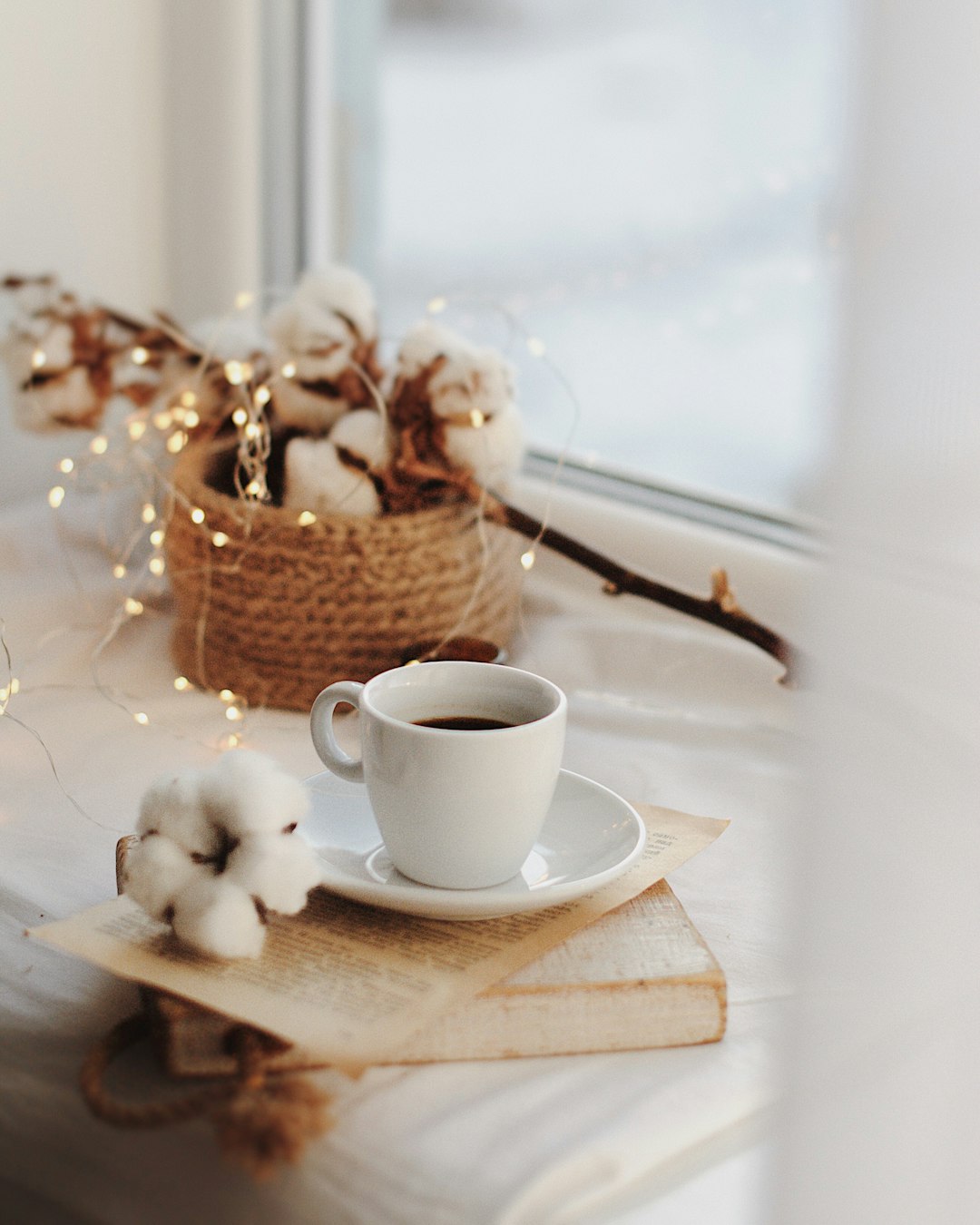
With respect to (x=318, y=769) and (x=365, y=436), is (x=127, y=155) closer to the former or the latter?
(x=365, y=436)

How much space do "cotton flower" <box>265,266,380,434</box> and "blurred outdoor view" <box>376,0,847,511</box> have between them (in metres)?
0.08

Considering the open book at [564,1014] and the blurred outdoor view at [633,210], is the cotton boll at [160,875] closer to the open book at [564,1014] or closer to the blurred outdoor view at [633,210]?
the open book at [564,1014]

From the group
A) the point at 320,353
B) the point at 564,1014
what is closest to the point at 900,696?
the point at 564,1014

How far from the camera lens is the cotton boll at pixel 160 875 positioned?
0.42 m

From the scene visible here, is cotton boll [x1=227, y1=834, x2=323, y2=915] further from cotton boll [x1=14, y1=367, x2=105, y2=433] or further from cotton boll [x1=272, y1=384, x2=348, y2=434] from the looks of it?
cotton boll [x1=14, y1=367, x2=105, y2=433]

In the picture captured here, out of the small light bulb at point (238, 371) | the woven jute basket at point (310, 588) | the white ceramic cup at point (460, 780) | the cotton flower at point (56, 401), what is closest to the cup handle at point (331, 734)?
the white ceramic cup at point (460, 780)

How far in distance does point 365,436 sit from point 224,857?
0.33 m

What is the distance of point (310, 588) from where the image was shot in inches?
27.4

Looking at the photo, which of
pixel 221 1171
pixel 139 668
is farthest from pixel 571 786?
pixel 139 668

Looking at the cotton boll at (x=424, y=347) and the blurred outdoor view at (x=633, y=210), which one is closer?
the cotton boll at (x=424, y=347)

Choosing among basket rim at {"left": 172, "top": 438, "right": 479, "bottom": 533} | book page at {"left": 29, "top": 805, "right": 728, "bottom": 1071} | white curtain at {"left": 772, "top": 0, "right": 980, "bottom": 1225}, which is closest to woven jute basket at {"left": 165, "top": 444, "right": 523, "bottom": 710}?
basket rim at {"left": 172, "top": 438, "right": 479, "bottom": 533}

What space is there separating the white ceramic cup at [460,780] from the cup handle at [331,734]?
0.01 m

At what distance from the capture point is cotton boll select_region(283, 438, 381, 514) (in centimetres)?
71

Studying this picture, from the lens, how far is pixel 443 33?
1.02 m
